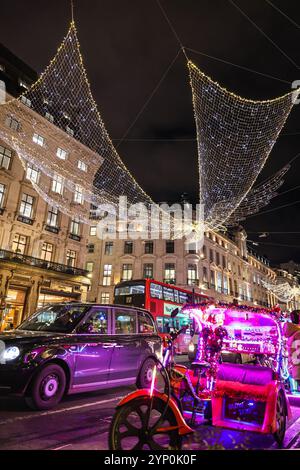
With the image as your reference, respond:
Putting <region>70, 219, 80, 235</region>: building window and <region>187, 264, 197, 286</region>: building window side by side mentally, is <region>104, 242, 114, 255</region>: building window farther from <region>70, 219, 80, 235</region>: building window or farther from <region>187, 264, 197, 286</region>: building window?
<region>70, 219, 80, 235</region>: building window

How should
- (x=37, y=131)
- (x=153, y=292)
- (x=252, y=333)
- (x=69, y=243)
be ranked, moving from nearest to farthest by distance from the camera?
(x=252, y=333)
(x=153, y=292)
(x=37, y=131)
(x=69, y=243)

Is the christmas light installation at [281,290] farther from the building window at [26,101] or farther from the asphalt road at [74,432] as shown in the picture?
the asphalt road at [74,432]

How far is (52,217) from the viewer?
28688 mm

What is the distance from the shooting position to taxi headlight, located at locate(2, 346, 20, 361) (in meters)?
5.61

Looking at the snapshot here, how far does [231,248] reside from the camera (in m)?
55.2

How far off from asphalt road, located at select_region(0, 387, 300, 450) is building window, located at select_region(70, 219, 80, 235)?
82.2 feet

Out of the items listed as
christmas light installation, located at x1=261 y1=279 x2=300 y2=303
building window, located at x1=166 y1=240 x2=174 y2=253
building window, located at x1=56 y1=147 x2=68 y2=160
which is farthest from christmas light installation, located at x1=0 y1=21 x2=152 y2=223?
christmas light installation, located at x1=261 y1=279 x2=300 y2=303

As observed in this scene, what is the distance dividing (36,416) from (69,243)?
82.3 ft

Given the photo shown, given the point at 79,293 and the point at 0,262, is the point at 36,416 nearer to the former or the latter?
the point at 0,262

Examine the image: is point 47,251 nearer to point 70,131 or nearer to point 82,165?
point 82,165

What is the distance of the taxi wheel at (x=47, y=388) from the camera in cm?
564

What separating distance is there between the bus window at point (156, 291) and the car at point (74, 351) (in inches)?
398
